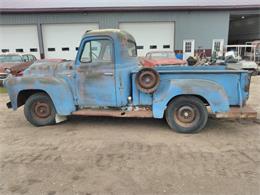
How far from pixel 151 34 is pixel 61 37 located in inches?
285

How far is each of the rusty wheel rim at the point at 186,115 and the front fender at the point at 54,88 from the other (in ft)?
7.65

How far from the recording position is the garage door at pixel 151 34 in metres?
18.5

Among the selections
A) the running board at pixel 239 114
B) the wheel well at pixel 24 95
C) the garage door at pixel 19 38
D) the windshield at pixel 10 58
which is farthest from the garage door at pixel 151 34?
the running board at pixel 239 114

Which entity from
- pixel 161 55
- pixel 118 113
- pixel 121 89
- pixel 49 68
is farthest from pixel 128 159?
pixel 161 55

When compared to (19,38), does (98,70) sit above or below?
below

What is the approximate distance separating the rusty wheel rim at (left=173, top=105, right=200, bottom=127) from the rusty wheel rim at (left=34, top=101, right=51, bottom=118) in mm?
2987

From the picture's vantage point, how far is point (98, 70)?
4.98 meters

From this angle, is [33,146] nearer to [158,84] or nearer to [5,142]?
[5,142]

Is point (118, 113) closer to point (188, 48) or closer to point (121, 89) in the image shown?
point (121, 89)

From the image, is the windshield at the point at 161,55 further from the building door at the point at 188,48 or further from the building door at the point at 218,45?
the building door at the point at 218,45

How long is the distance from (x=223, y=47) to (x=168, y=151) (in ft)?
57.5

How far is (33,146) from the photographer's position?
4.45 m

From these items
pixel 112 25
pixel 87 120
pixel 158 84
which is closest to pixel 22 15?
pixel 112 25

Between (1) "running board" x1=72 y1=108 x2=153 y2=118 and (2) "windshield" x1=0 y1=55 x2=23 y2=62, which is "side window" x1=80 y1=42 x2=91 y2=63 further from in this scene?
(2) "windshield" x1=0 y1=55 x2=23 y2=62
